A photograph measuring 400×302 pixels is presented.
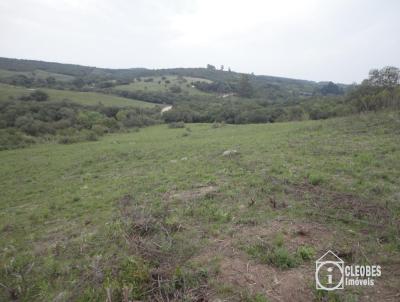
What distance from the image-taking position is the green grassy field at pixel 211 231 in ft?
12.7

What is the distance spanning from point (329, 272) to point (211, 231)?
241 cm

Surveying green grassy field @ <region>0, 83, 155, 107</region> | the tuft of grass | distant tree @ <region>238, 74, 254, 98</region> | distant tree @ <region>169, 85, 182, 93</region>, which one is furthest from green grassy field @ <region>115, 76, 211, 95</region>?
the tuft of grass

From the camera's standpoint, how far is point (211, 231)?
5.47 metres

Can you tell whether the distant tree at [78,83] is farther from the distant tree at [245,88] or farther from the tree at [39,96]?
the distant tree at [245,88]

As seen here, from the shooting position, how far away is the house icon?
11.8 feet

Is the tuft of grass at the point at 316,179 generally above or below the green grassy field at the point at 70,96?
above

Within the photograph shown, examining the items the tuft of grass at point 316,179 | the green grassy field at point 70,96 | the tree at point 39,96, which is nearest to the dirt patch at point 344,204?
the tuft of grass at point 316,179

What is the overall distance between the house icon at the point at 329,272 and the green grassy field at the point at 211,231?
0.11 meters

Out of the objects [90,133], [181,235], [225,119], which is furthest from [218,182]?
[225,119]

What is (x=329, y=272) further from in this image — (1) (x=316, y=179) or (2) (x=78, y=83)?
(2) (x=78, y=83)

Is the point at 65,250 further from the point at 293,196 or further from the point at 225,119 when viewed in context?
the point at 225,119

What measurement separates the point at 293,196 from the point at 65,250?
19.5 feet

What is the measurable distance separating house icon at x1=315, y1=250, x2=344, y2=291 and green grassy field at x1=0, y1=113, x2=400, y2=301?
107mm

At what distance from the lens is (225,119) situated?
49875mm
